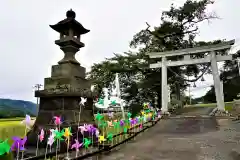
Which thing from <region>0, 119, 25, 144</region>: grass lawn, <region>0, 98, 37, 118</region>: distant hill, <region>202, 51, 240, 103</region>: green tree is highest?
<region>202, 51, 240, 103</region>: green tree

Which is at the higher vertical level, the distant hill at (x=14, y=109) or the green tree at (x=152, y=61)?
the green tree at (x=152, y=61)

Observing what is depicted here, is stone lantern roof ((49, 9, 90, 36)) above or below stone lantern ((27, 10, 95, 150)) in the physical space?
above

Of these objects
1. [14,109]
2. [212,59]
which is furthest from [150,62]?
[14,109]

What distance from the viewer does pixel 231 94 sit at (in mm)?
25594

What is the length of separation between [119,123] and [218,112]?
9102mm

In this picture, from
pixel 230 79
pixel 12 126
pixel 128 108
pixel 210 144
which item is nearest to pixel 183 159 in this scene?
pixel 210 144

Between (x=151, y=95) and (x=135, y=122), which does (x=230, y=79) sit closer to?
(x=151, y=95)

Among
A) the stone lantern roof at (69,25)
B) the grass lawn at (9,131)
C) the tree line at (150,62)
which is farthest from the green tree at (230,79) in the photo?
the grass lawn at (9,131)

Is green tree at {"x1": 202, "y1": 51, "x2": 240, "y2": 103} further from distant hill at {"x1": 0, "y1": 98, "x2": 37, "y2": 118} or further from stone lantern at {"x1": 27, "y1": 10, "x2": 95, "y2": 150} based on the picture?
stone lantern at {"x1": 27, "y1": 10, "x2": 95, "y2": 150}

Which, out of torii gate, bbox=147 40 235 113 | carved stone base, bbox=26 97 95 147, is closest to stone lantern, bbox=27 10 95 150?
carved stone base, bbox=26 97 95 147

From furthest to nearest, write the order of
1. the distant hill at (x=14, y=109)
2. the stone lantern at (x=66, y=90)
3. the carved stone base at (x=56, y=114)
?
the distant hill at (x=14, y=109), the stone lantern at (x=66, y=90), the carved stone base at (x=56, y=114)

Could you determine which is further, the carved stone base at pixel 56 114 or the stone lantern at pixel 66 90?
the stone lantern at pixel 66 90

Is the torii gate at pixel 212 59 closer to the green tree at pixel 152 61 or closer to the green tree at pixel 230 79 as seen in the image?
the green tree at pixel 152 61

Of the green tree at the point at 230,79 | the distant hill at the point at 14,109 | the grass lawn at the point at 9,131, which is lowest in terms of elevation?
the grass lawn at the point at 9,131
